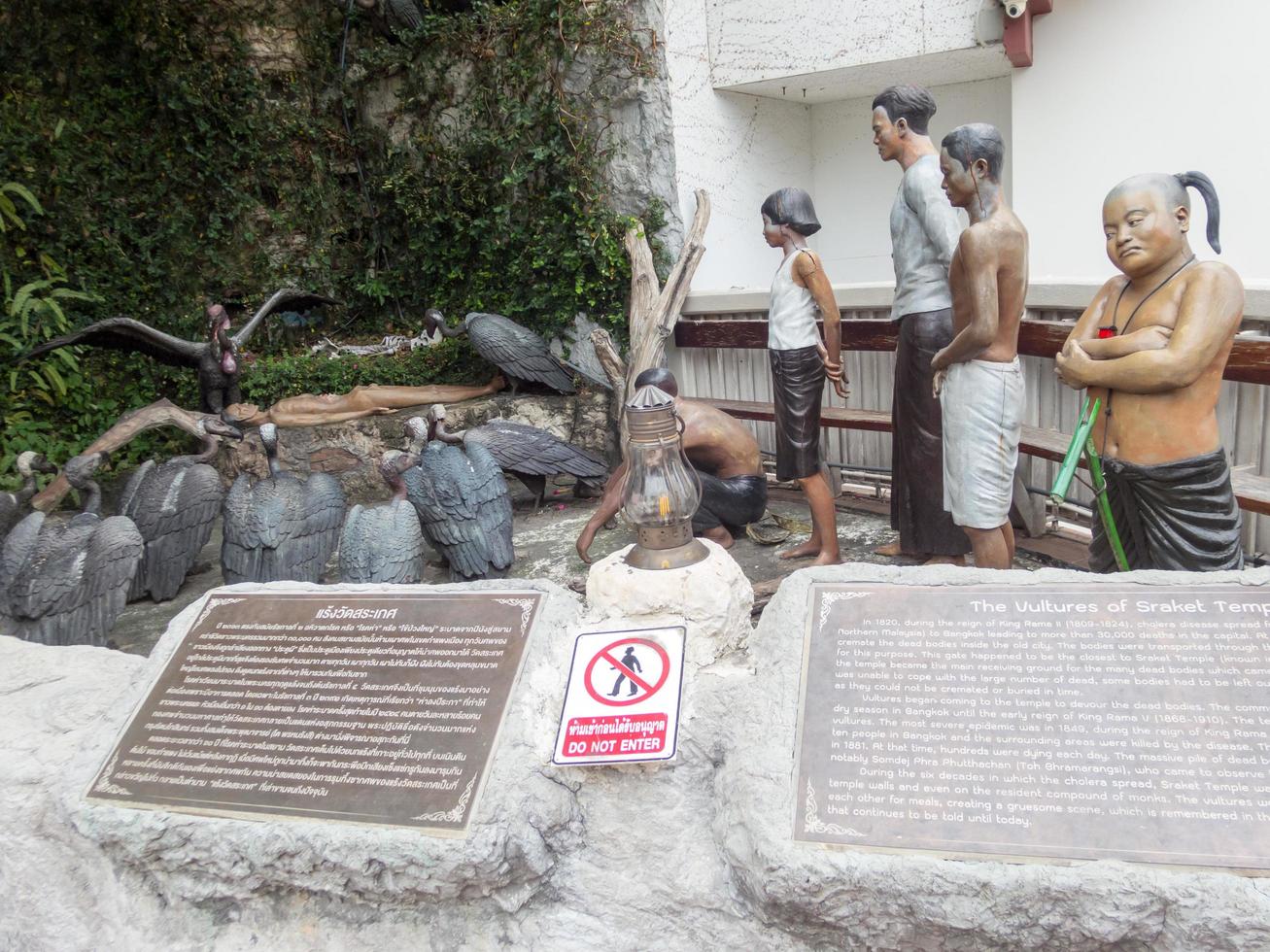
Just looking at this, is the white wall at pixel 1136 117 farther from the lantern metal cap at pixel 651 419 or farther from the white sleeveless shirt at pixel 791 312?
the lantern metal cap at pixel 651 419

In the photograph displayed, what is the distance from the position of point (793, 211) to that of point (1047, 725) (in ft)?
10.3

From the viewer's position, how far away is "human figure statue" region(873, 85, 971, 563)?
397 cm

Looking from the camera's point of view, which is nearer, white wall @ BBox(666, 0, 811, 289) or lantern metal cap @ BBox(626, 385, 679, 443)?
lantern metal cap @ BBox(626, 385, 679, 443)

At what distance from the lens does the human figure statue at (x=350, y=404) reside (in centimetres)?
704

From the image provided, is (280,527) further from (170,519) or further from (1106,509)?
(1106,509)

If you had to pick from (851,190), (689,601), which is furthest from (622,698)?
(851,190)

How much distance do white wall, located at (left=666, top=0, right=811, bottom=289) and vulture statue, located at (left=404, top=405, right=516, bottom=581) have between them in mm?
3087

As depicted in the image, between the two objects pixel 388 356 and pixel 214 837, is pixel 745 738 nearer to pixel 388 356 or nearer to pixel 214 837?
pixel 214 837

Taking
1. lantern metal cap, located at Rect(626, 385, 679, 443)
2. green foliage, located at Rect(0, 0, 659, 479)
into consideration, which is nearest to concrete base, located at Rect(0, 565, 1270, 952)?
lantern metal cap, located at Rect(626, 385, 679, 443)

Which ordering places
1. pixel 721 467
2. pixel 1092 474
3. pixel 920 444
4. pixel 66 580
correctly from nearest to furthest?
1. pixel 1092 474
2. pixel 920 444
3. pixel 66 580
4. pixel 721 467

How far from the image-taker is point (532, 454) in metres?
6.09

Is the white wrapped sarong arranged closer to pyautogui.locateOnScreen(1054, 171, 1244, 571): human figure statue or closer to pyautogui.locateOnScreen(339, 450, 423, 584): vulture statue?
pyautogui.locateOnScreen(1054, 171, 1244, 571): human figure statue

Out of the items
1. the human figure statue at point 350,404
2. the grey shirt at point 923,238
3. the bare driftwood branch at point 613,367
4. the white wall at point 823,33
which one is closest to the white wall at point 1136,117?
the white wall at point 823,33

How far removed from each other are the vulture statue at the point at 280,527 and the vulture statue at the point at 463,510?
511 millimetres
